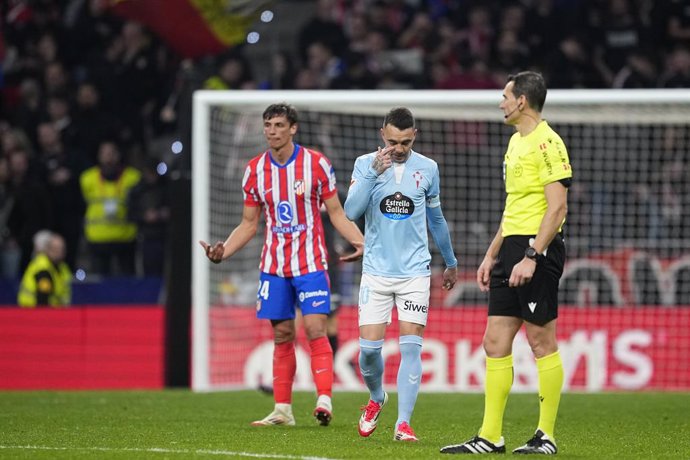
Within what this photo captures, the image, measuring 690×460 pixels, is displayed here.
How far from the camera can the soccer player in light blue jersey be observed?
25.2 ft

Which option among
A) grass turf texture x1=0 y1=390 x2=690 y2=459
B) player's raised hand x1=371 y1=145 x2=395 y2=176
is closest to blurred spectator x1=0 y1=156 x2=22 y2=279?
grass turf texture x1=0 y1=390 x2=690 y2=459

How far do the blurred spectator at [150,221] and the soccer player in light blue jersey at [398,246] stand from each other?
27.7 ft

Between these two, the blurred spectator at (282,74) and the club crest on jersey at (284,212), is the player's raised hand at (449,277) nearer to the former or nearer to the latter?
the club crest on jersey at (284,212)

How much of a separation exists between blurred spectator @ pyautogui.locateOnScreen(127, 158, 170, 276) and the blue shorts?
741cm

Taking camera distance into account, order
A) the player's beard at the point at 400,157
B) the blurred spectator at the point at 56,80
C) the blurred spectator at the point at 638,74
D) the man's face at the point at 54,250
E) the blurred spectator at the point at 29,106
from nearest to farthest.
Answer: the player's beard at the point at 400,157 → the man's face at the point at 54,250 → the blurred spectator at the point at 638,74 → the blurred spectator at the point at 29,106 → the blurred spectator at the point at 56,80

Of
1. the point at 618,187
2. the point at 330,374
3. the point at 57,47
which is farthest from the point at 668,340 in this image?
the point at 57,47

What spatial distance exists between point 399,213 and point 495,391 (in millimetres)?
1370

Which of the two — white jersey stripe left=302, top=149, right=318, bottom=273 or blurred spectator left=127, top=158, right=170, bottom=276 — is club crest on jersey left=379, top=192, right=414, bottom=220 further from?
blurred spectator left=127, top=158, right=170, bottom=276

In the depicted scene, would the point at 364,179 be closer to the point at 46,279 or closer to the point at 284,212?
the point at 284,212

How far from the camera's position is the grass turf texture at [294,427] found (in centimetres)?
718

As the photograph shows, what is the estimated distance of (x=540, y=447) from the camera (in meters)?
6.98

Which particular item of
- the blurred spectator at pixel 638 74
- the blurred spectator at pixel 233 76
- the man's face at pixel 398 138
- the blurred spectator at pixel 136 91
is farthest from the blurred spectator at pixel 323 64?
the man's face at pixel 398 138

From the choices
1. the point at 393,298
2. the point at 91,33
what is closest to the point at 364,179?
the point at 393,298

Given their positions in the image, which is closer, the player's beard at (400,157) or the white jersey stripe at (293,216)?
the player's beard at (400,157)
